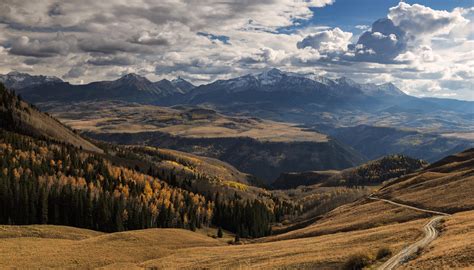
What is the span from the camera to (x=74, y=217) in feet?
559

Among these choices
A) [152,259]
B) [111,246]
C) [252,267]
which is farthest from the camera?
[111,246]

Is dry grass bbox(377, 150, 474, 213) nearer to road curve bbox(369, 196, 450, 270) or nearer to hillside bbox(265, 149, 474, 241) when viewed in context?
hillside bbox(265, 149, 474, 241)

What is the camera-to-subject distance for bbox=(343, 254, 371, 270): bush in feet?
167

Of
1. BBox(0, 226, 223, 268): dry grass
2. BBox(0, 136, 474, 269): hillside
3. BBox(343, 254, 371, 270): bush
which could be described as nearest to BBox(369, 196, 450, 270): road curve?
BBox(0, 136, 474, 269): hillside

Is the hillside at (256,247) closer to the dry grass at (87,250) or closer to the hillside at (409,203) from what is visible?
the dry grass at (87,250)

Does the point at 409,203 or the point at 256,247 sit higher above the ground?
the point at 409,203

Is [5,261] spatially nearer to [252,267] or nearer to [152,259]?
[152,259]

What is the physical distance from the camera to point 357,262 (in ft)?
168

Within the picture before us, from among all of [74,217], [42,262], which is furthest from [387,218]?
[74,217]

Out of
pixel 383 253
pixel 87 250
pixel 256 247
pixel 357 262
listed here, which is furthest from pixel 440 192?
pixel 87 250

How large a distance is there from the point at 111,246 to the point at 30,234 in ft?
99.7

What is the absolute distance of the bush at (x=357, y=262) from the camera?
50.8 meters

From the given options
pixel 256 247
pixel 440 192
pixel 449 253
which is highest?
pixel 449 253

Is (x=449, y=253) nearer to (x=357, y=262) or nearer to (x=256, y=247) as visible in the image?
(x=357, y=262)
